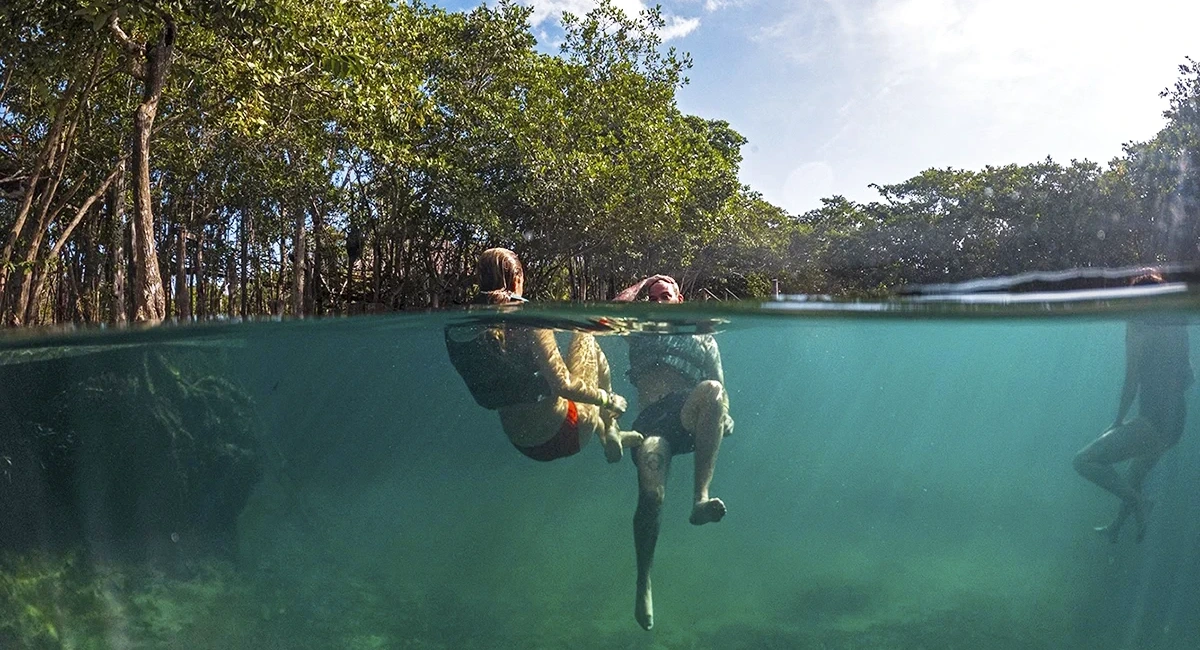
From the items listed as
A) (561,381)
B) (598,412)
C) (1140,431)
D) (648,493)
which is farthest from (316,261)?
(1140,431)

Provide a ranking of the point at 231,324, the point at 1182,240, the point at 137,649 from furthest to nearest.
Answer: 1. the point at 1182,240
2. the point at 231,324
3. the point at 137,649

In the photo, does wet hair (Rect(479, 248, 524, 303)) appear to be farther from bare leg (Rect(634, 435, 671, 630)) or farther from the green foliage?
the green foliage

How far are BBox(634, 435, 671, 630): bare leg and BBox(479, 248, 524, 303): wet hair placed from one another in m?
1.63

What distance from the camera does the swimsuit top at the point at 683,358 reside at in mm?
6711

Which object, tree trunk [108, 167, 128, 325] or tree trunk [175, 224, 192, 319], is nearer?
tree trunk [108, 167, 128, 325]

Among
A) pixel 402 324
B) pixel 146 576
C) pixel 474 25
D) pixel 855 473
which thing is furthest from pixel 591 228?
pixel 146 576

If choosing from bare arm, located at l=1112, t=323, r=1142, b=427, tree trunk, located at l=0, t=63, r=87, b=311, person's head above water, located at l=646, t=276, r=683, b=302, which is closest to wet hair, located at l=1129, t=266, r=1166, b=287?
bare arm, located at l=1112, t=323, r=1142, b=427

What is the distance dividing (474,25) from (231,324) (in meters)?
15.4

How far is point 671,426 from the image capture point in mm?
6656

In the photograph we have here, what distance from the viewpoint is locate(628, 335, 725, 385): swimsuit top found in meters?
6.71

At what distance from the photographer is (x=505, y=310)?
7.53 m

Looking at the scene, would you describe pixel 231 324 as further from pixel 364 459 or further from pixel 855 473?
pixel 855 473

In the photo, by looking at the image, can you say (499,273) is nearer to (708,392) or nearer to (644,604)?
(708,392)

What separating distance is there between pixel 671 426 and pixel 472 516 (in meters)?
13.2
